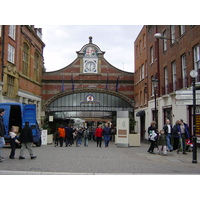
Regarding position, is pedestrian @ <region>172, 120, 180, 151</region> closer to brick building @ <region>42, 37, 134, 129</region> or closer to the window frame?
the window frame

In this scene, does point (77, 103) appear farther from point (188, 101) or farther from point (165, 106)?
point (188, 101)

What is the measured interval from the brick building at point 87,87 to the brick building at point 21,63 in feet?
6.83

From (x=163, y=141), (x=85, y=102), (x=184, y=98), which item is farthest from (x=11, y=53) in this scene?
(x=184, y=98)

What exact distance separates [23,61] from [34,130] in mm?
14248

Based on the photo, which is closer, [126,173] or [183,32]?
[126,173]

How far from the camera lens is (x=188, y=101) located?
10781 millimetres

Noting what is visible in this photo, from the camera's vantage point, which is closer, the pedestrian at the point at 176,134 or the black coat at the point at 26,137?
the black coat at the point at 26,137

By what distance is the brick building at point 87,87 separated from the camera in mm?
36906

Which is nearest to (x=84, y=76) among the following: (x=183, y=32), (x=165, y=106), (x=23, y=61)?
(x=23, y=61)

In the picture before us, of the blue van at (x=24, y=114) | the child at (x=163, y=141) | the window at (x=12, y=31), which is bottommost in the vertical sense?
the child at (x=163, y=141)

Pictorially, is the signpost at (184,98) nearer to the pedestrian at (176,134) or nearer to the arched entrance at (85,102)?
the pedestrian at (176,134)

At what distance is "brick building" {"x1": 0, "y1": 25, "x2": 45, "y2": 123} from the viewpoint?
24250 millimetres

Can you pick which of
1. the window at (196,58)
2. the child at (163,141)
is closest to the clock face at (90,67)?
the window at (196,58)

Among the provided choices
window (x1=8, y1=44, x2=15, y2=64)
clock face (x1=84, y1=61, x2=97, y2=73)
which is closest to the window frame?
window (x1=8, y1=44, x2=15, y2=64)
